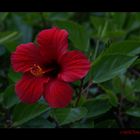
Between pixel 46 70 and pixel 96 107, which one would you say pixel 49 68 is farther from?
pixel 96 107

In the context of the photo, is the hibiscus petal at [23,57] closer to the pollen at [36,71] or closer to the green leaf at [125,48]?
the pollen at [36,71]

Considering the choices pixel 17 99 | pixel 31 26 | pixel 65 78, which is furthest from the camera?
pixel 31 26

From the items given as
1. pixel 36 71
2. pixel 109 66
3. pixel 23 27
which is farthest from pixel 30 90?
pixel 23 27

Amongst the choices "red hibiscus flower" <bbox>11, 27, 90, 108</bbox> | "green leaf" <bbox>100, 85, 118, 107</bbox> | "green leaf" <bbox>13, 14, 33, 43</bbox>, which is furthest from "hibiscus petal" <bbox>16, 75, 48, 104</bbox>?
"green leaf" <bbox>13, 14, 33, 43</bbox>
